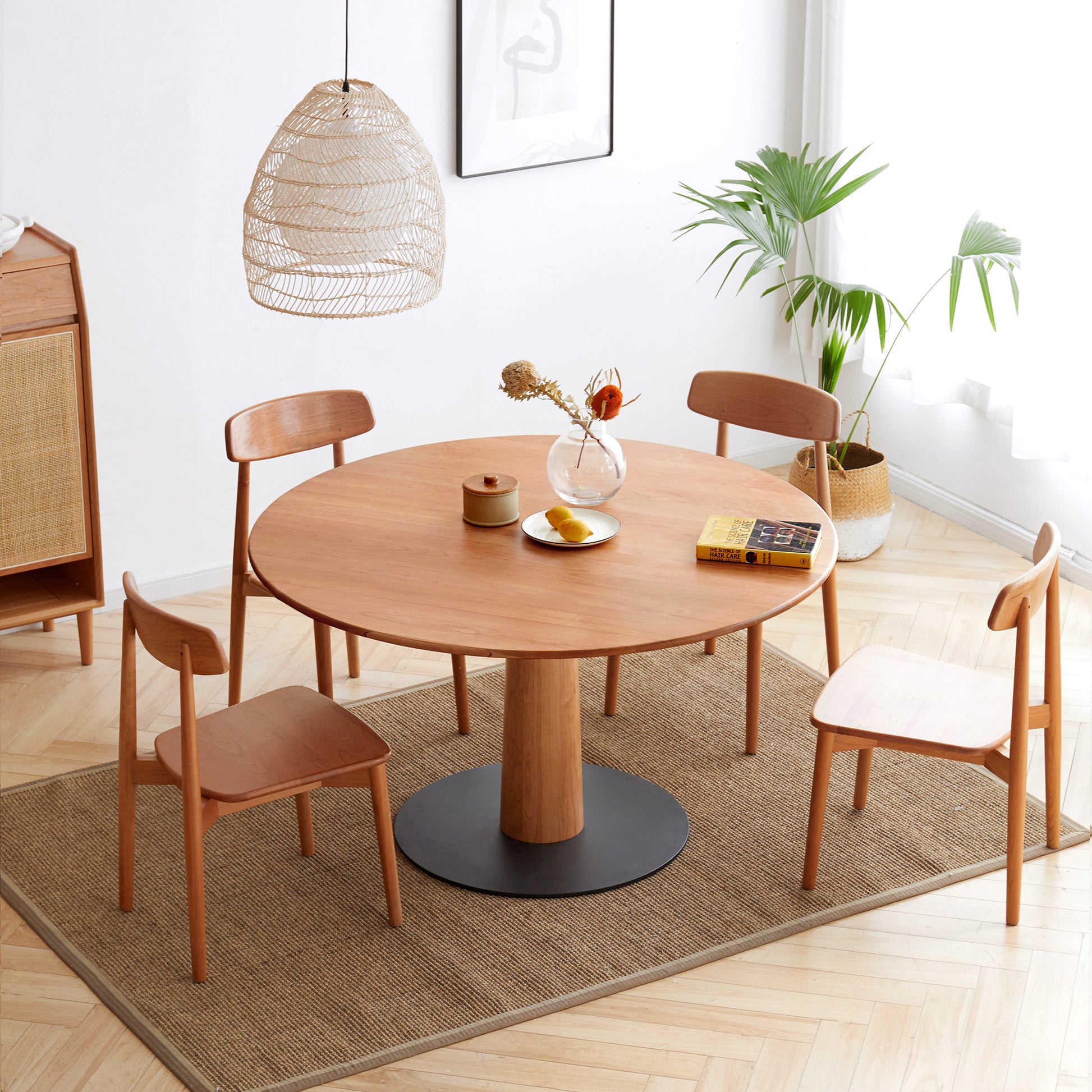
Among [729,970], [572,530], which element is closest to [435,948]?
[729,970]

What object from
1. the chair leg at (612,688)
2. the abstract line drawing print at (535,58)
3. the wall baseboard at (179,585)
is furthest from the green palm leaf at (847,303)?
the wall baseboard at (179,585)

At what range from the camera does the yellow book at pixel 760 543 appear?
2883 millimetres

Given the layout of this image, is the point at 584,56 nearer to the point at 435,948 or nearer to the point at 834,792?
the point at 834,792

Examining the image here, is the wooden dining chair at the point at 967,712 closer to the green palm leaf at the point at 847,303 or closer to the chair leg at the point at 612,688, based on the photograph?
the chair leg at the point at 612,688

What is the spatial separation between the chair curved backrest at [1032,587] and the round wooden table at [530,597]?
13.4 inches

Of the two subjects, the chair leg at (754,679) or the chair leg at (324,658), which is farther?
the chair leg at (754,679)

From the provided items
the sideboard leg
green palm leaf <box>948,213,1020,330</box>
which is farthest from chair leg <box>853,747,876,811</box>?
the sideboard leg

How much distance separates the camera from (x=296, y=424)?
12.1 ft

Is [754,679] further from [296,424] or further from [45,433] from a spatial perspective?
[45,433]

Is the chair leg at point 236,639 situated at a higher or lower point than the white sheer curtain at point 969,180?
lower

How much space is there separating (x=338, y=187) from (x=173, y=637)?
849 mm

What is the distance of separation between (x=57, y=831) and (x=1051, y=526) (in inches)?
90.9

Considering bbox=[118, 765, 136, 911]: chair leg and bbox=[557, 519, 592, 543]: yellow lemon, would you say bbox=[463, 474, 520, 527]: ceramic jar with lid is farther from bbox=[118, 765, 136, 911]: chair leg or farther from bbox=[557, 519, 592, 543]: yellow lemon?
bbox=[118, 765, 136, 911]: chair leg

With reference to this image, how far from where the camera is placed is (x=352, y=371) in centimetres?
463
